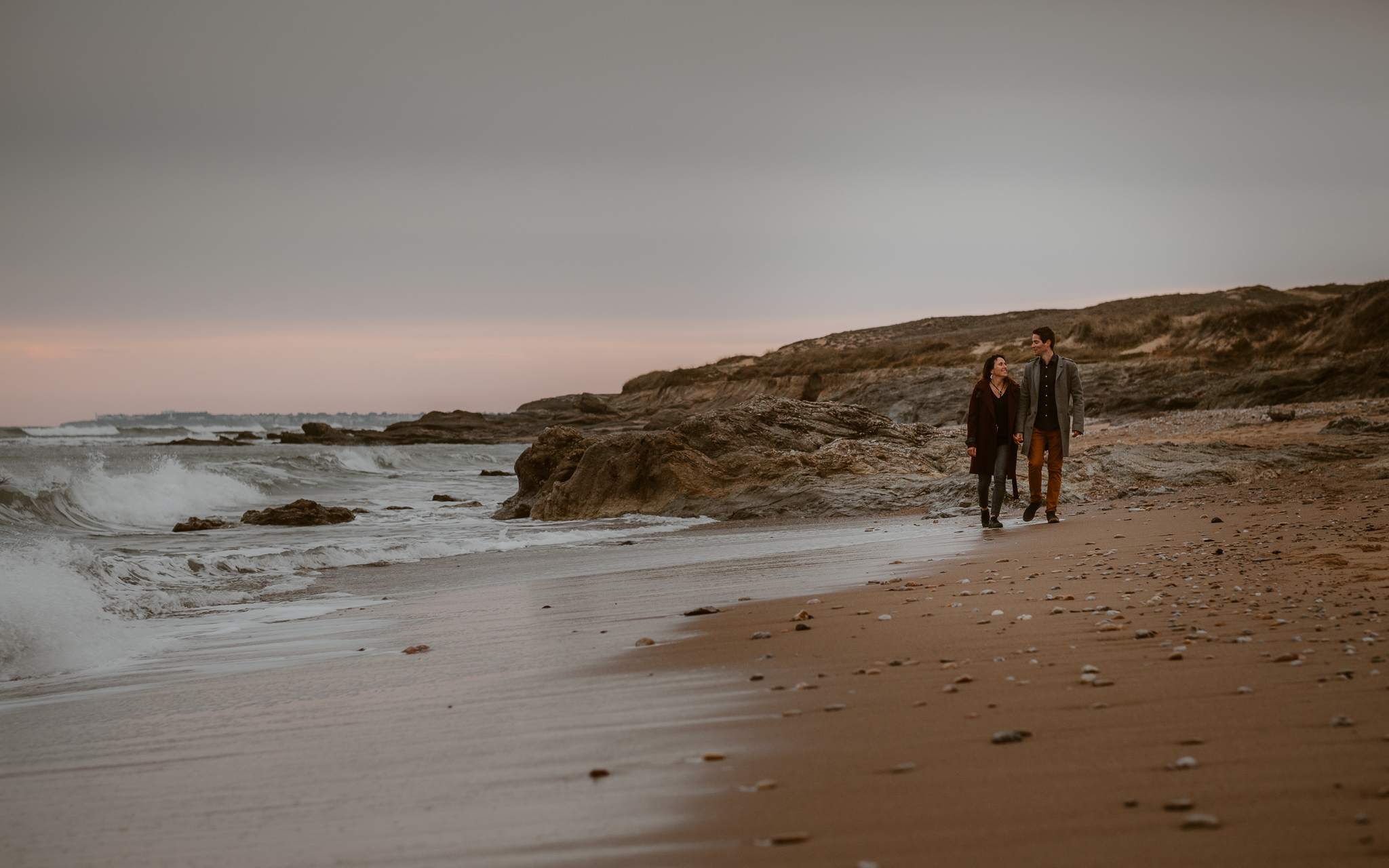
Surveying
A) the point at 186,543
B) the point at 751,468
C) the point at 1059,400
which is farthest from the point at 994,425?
the point at 186,543

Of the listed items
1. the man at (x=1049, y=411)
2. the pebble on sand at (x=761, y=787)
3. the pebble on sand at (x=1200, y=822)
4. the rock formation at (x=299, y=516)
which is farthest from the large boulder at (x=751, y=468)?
the pebble on sand at (x=1200, y=822)

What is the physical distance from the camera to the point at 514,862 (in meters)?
2.26

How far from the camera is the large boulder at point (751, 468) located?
41.3 feet

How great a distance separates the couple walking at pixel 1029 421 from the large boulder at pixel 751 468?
2.40m

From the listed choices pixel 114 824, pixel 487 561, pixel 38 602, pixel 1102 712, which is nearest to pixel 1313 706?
pixel 1102 712

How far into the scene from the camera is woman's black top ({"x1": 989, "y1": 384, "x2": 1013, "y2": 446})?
381 inches

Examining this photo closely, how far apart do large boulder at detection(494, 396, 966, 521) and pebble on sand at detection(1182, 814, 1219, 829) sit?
9.84 meters

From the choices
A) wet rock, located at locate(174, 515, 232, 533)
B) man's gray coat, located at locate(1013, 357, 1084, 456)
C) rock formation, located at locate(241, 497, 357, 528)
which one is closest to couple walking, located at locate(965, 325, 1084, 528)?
man's gray coat, located at locate(1013, 357, 1084, 456)

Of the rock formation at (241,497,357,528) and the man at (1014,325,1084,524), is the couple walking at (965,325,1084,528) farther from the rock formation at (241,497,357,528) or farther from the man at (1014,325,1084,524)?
the rock formation at (241,497,357,528)

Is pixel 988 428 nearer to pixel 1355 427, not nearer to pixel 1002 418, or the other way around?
pixel 1002 418

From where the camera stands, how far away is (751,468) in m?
13.7

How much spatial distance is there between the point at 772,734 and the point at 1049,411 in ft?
24.3

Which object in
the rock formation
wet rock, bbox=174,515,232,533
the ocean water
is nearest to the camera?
the ocean water

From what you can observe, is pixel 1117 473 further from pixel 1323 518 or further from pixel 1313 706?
pixel 1313 706
